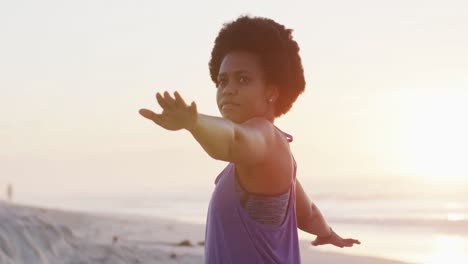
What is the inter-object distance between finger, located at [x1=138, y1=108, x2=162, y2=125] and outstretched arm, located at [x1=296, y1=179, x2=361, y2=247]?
1539 mm

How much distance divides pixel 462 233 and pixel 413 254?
3437 mm

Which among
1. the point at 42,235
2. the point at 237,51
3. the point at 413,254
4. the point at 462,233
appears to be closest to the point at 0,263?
the point at 42,235

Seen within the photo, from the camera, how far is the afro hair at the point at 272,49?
11.4 feet

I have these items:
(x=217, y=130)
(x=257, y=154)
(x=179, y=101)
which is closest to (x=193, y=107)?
(x=179, y=101)

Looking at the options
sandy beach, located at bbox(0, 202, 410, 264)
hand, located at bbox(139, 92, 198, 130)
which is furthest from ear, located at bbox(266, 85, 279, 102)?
sandy beach, located at bbox(0, 202, 410, 264)

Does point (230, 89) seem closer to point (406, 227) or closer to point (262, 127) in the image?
point (262, 127)

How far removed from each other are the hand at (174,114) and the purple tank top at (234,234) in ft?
2.42

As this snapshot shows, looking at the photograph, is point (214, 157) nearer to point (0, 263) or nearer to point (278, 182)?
point (278, 182)

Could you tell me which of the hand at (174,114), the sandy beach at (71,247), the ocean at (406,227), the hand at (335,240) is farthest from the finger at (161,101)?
the ocean at (406,227)

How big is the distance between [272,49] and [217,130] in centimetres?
83

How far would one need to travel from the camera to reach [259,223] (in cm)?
338

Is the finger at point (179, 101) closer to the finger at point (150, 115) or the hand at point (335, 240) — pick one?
the finger at point (150, 115)

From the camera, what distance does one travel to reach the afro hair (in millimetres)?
3486

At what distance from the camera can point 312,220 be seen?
13.7ft
